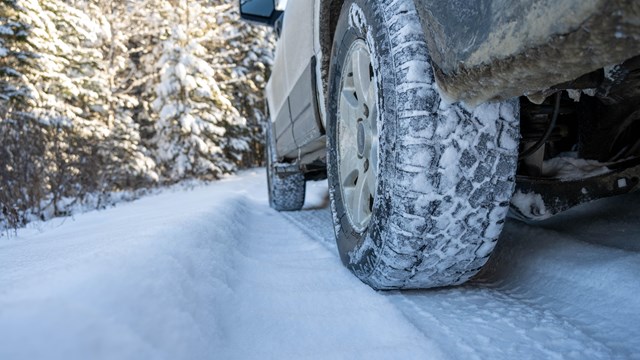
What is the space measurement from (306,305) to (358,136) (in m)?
0.61

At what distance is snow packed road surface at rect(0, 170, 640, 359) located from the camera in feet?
2.58

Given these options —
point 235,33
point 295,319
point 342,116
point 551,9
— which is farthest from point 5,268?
point 235,33

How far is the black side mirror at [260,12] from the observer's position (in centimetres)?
377

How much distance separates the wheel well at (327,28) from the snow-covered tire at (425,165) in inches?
16.2

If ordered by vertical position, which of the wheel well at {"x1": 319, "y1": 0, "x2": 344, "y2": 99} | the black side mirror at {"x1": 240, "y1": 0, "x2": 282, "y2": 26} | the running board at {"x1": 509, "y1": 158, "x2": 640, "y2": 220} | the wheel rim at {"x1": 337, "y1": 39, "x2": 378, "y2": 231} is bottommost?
the running board at {"x1": 509, "y1": 158, "x2": 640, "y2": 220}

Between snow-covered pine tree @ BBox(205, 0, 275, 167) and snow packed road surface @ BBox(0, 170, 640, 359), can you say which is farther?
snow-covered pine tree @ BBox(205, 0, 275, 167)

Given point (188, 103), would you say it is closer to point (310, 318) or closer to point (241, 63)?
point (241, 63)

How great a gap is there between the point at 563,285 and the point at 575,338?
1.09ft

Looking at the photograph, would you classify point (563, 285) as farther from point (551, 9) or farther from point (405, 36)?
point (551, 9)

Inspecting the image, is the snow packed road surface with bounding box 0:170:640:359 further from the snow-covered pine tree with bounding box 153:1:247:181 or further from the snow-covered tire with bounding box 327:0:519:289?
the snow-covered pine tree with bounding box 153:1:247:181

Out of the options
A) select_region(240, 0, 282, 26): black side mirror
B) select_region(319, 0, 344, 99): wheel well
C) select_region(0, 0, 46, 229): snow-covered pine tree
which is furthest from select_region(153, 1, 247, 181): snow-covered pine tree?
select_region(319, 0, 344, 99): wheel well

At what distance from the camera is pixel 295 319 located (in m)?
1.18

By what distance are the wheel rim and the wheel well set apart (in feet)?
0.77

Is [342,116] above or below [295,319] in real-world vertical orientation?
above
